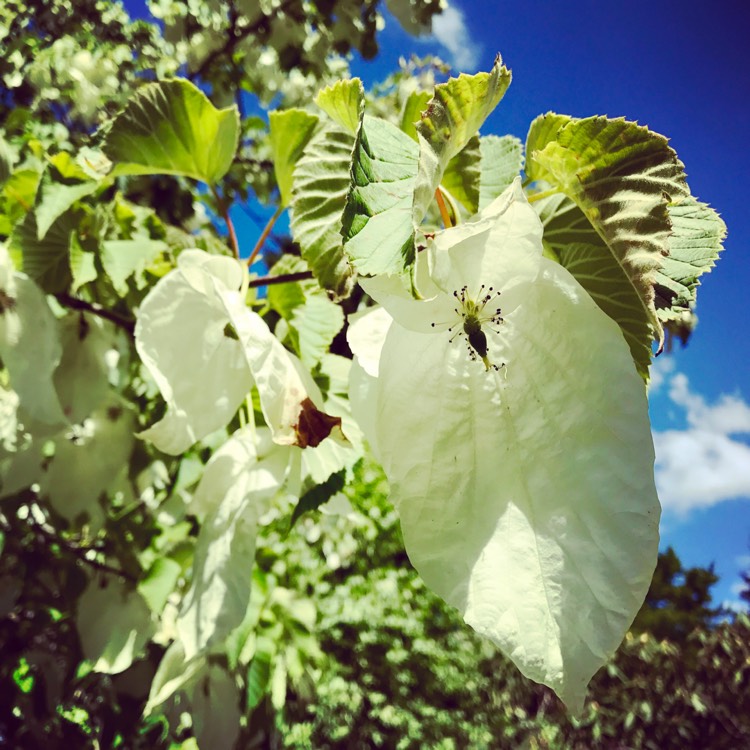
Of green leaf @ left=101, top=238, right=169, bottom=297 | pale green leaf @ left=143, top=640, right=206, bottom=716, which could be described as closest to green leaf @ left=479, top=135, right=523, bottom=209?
green leaf @ left=101, top=238, right=169, bottom=297

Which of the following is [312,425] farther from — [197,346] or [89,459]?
[89,459]

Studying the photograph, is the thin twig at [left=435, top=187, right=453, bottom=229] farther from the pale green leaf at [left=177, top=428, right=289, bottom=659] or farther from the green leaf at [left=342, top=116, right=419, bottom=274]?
the pale green leaf at [left=177, top=428, right=289, bottom=659]

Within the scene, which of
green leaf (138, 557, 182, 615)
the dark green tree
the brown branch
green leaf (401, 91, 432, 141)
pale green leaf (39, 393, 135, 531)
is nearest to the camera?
green leaf (401, 91, 432, 141)

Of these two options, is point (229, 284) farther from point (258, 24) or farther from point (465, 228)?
point (258, 24)

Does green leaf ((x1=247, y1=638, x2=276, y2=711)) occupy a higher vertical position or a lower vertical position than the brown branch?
lower

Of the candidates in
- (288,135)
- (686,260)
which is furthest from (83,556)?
(686,260)

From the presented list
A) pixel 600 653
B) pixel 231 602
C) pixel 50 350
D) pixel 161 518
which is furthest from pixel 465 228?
pixel 161 518

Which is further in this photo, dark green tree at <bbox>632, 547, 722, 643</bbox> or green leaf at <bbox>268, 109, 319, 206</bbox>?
dark green tree at <bbox>632, 547, 722, 643</bbox>

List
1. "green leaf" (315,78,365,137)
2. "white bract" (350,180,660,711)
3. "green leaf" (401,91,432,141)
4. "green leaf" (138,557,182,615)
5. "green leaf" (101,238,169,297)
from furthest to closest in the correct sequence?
"green leaf" (138,557,182,615) → "green leaf" (101,238,169,297) → "green leaf" (401,91,432,141) → "green leaf" (315,78,365,137) → "white bract" (350,180,660,711)
